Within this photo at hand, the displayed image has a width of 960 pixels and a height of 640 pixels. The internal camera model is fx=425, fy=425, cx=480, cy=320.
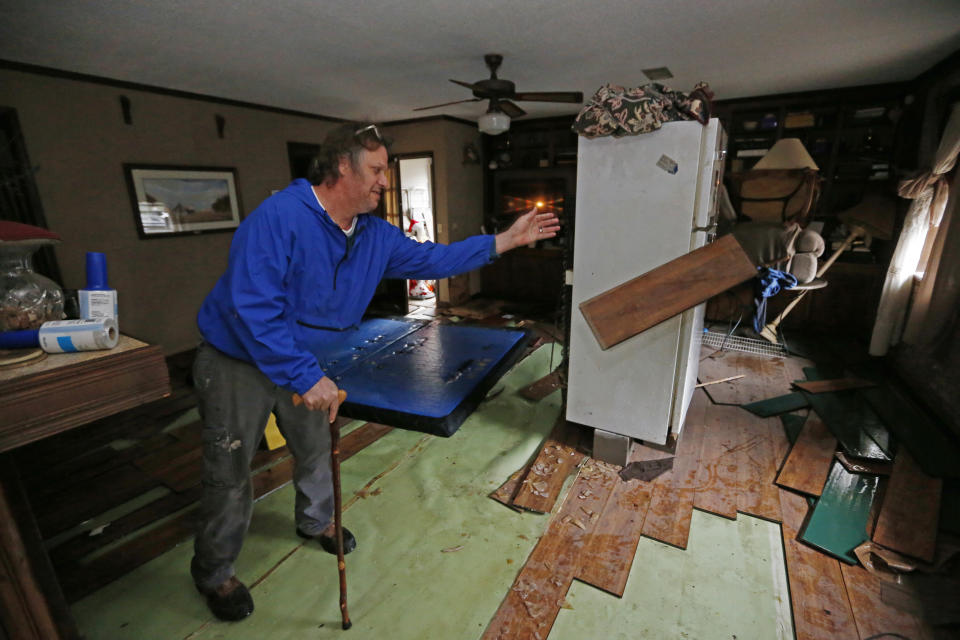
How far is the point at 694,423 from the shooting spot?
2736mm

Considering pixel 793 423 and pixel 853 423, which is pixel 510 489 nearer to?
pixel 793 423

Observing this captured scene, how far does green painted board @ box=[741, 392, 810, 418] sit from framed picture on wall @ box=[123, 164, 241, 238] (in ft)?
16.2

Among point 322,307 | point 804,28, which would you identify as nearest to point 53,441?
point 322,307

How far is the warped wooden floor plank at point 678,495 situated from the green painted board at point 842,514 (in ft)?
1.54

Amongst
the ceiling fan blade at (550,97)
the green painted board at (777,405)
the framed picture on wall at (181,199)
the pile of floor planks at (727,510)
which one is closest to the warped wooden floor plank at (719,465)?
the pile of floor planks at (727,510)

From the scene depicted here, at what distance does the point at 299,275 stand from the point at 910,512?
279cm

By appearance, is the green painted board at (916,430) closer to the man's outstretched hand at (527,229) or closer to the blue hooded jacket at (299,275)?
the man's outstretched hand at (527,229)

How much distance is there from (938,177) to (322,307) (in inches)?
166

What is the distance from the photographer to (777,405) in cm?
293

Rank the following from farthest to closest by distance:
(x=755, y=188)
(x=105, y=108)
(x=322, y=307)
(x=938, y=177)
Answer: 1. (x=755, y=188)
2. (x=105, y=108)
3. (x=938, y=177)
4. (x=322, y=307)

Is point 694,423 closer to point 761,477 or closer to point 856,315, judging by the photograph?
point 761,477

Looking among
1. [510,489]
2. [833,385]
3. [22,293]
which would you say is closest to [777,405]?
[833,385]

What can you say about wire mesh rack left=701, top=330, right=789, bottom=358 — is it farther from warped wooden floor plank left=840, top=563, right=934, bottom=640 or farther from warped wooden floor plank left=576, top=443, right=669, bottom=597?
warped wooden floor plank left=840, top=563, right=934, bottom=640

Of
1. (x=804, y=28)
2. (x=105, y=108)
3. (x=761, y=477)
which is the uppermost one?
(x=804, y=28)
